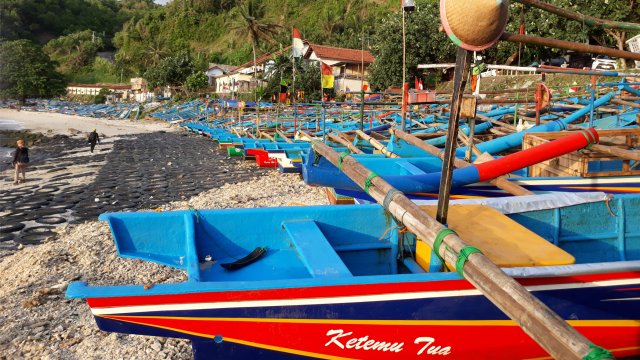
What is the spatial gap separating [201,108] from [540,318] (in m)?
42.5

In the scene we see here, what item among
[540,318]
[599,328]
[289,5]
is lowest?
[599,328]

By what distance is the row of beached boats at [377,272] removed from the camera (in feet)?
9.62

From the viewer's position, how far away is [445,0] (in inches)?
106

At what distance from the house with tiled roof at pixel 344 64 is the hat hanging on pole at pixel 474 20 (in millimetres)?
40995

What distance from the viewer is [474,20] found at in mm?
2650

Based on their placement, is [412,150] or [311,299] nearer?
[311,299]

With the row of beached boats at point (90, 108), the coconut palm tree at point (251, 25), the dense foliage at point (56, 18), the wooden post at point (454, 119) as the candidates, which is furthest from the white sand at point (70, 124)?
the dense foliage at point (56, 18)

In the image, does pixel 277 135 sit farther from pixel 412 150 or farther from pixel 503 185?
pixel 503 185

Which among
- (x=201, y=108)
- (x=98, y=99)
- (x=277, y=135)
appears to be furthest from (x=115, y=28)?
(x=277, y=135)

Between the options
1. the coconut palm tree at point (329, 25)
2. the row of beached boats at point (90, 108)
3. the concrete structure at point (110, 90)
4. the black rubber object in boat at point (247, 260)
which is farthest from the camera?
the concrete structure at point (110, 90)

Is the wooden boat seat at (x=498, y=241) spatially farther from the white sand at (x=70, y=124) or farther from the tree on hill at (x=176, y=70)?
the tree on hill at (x=176, y=70)

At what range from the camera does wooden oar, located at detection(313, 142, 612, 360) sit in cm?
197

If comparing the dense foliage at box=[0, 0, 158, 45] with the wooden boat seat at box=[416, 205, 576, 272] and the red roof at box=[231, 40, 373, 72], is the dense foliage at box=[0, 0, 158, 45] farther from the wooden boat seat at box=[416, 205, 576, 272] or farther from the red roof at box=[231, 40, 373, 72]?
the wooden boat seat at box=[416, 205, 576, 272]

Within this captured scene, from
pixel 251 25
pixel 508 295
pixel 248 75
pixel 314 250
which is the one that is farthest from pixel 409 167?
pixel 248 75
